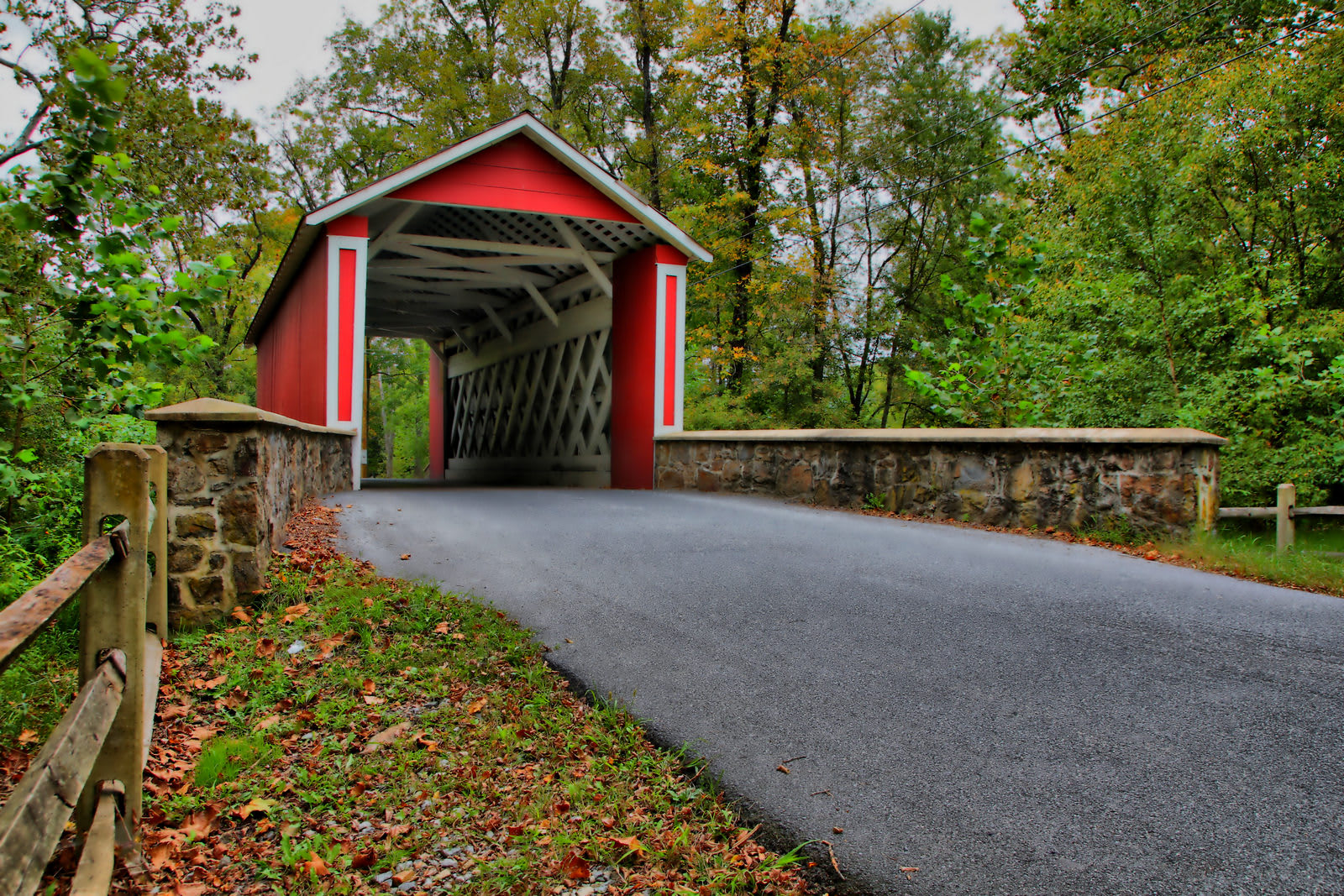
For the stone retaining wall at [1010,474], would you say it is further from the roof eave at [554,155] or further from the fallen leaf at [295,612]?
the fallen leaf at [295,612]

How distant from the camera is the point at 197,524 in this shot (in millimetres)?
3408

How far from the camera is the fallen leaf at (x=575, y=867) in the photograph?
1.80 meters

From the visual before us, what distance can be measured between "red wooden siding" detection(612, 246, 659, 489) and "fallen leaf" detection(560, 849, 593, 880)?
300 inches

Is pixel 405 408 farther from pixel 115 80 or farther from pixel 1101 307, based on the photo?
pixel 115 80

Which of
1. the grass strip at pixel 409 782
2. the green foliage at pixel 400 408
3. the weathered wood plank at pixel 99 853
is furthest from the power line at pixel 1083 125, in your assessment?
the green foliage at pixel 400 408

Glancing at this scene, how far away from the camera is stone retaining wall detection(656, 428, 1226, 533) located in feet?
15.9

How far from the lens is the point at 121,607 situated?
1.79 m

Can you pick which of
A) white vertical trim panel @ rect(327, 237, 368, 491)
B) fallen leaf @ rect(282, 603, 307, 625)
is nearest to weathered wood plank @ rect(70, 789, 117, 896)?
fallen leaf @ rect(282, 603, 307, 625)

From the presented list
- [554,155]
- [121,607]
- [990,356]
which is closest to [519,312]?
[554,155]

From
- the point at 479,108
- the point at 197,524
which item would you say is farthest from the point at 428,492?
the point at 479,108

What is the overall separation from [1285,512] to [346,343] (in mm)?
8549

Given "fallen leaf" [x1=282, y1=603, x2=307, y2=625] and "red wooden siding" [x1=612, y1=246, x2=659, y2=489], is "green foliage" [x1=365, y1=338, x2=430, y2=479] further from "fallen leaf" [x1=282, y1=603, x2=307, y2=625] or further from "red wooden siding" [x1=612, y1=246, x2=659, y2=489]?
"fallen leaf" [x1=282, y1=603, x2=307, y2=625]

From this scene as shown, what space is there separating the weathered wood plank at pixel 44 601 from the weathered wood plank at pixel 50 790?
22cm

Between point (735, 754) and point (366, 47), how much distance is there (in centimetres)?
2530
